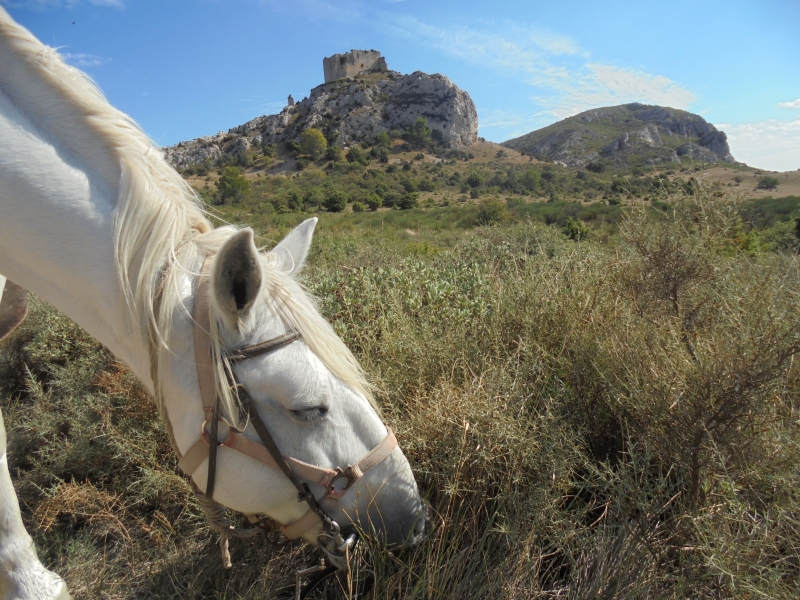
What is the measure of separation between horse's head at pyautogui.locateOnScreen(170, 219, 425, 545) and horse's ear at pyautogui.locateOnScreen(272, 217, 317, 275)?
0.04m

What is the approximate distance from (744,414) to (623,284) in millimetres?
1440

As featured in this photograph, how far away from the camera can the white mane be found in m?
1.32

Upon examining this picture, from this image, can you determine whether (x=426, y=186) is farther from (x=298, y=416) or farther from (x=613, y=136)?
(x=298, y=416)

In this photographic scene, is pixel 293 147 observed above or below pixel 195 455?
above

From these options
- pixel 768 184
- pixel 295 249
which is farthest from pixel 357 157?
pixel 295 249

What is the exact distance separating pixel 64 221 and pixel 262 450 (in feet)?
3.26

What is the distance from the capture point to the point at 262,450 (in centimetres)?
140

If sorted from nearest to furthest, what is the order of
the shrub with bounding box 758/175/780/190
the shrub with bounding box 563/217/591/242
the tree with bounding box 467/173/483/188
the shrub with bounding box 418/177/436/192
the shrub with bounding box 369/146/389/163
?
the shrub with bounding box 758/175/780/190 < the shrub with bounding box 563/217/591/242 < the shrub with bounding box 418/177/436/192 < the tree with bounding box 467/173/483/188 < the shrub with bounding box 369/146/389/163

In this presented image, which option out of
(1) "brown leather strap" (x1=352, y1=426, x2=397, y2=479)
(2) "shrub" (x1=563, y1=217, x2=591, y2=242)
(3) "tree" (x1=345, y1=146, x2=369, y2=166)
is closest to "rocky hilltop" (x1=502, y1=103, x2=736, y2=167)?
(3) "tree" (x1=345, y1=146, x2=369, y2=166)

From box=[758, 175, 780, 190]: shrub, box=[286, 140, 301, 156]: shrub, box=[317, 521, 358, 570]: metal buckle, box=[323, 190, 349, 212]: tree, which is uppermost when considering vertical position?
box=[286, 140, 301, 156]: shrub

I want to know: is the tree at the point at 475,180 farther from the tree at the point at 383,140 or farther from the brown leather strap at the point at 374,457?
the brown leather strap at the point at 374,457

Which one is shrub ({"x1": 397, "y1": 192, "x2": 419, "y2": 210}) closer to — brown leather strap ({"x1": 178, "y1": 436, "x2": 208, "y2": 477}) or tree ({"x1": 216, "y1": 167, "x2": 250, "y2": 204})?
tree ({"x1": 216, "y1": 167, "x2": 250, "y2": 204})

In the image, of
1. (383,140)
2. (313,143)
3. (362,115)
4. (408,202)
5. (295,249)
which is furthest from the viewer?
(362,115)

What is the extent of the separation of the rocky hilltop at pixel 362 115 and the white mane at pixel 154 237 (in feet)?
237
